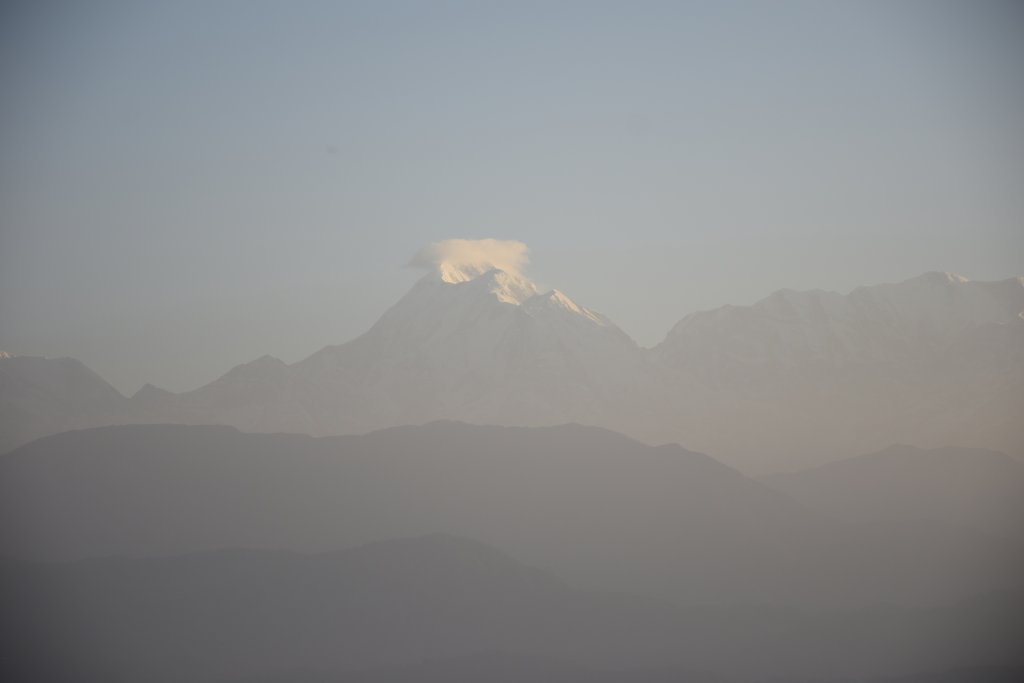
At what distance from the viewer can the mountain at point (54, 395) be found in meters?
175

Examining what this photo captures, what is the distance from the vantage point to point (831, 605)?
438ft

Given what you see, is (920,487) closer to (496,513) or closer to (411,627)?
(496,513)

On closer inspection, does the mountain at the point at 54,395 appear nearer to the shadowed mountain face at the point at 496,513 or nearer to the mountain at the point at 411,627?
the shadowed mountain face at the point at 496,513

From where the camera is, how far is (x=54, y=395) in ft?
594

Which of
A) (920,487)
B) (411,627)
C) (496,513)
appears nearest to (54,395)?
(496,513)

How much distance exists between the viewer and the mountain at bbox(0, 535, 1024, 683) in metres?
120

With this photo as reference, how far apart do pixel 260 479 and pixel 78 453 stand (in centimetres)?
2460

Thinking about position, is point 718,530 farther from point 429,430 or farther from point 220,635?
point 220,635

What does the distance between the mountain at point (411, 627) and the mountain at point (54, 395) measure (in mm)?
52864

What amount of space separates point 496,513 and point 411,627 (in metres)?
22.7

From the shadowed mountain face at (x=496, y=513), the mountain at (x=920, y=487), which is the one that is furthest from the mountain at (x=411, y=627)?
the mountain at (x=920, y=487)

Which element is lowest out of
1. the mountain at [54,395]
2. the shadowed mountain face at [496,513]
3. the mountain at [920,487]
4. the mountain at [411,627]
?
the mountain at [411,627]

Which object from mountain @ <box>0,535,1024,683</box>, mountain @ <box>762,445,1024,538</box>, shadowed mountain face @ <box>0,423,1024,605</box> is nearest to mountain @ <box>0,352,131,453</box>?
shadowed mountain face @ <box>0,423,1024,605</box>

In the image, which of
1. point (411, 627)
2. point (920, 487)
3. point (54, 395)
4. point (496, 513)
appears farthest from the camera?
point (54, 395)
